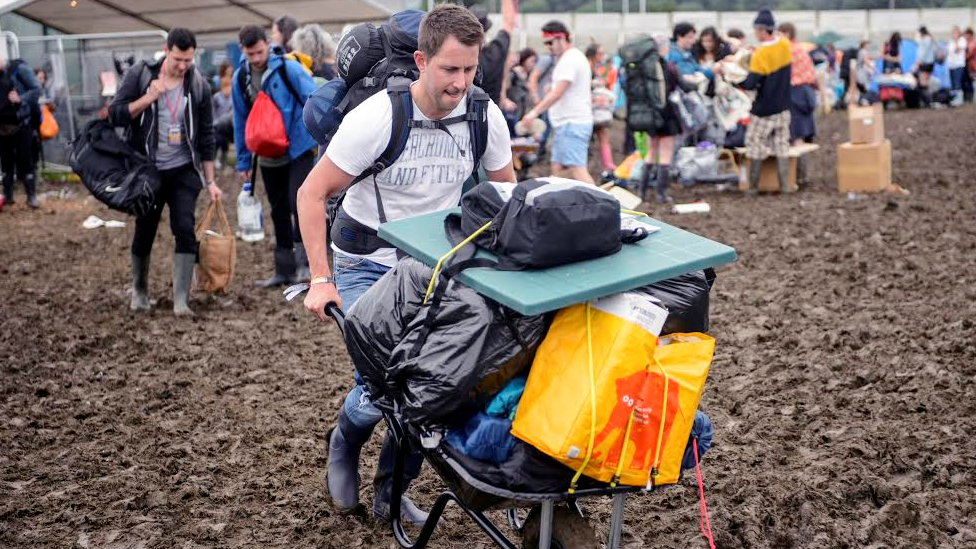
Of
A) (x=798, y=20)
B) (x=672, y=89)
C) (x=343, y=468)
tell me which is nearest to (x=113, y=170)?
(x=343, y=468)

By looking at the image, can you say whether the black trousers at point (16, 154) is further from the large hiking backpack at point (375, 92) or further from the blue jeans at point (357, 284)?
the blue jeans at point (357, 284)

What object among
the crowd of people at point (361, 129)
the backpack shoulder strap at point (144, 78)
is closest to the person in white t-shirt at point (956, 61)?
the crowd of people at point (361, 129)

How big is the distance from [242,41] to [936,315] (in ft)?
16.8

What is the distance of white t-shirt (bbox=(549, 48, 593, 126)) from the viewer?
32.2 ft

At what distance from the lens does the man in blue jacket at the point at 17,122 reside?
11.6 metres

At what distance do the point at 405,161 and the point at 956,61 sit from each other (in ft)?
87.5

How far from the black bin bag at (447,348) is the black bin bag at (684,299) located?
35cm

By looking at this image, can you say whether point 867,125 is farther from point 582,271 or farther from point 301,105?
point 582,271

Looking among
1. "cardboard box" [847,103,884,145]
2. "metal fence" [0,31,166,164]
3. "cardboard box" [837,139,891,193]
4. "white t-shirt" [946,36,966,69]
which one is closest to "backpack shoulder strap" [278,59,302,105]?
"cardboard box" [837,139,891,193]

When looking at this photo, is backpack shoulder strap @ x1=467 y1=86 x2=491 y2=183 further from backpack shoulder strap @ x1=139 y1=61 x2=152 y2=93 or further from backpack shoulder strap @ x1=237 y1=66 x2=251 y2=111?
backpack shoulder strap @ x1=237 y1=66 x2=251 y2=111

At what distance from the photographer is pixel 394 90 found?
3.27 metres

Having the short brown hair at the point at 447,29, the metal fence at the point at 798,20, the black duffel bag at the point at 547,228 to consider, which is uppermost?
the metal fence at the point at 798,20

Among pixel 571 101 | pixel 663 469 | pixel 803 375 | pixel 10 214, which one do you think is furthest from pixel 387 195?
pixel 10 214

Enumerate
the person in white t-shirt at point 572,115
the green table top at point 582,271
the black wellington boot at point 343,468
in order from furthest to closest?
1. the person in white t-shirt at point 572,115
2. the black wellington boot at point 343,468
3. the green table top at point 582,271
